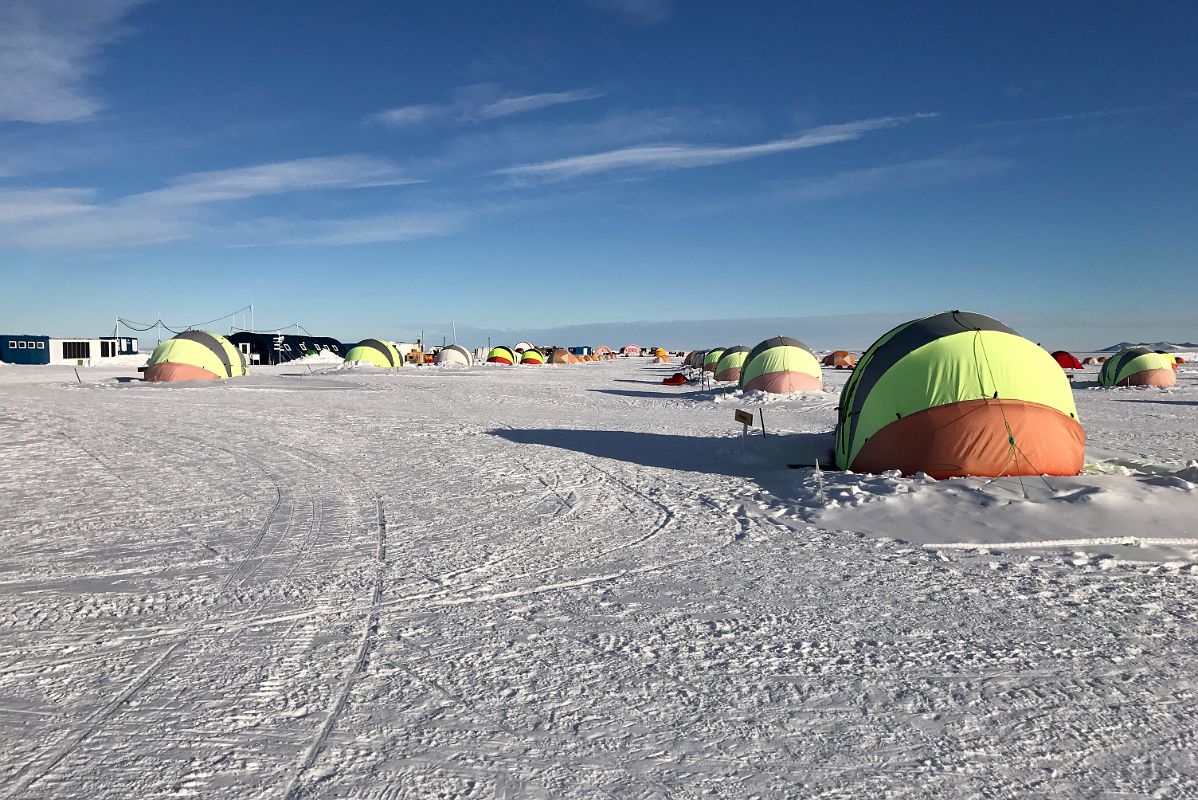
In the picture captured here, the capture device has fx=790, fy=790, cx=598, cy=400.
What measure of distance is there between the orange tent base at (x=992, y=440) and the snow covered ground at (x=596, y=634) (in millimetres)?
360

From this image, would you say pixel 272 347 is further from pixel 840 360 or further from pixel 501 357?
pixel 840 360

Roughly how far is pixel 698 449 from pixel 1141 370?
30.2 meters

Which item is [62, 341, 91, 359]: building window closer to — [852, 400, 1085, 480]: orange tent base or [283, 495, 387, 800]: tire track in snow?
[283, 495, 387, 800]: tire track in snow

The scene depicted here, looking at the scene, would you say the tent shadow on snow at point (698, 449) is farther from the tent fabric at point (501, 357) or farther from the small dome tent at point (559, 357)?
the small dome tent at point (559, 357)

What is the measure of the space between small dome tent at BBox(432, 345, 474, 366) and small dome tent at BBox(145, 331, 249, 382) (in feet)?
94.8

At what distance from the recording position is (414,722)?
4.25 metres

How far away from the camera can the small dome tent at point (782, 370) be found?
2828 centimetres

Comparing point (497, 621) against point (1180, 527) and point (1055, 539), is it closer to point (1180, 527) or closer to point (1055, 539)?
point (1055, 539)

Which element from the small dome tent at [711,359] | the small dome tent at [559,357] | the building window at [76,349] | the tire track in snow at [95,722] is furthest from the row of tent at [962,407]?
the small dome tent at [559,357]

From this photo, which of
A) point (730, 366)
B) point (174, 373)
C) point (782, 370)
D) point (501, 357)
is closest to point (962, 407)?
point (782, 370)

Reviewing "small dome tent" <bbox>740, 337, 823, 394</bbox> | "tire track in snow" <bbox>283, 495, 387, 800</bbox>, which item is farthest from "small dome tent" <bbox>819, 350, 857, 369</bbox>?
"tire track in snow" <bbox>283, 495, 387, 800</bbox>

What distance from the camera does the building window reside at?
61.6 m

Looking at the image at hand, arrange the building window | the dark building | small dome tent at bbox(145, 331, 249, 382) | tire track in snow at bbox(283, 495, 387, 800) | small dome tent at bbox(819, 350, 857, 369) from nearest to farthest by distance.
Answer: tire track in snow at bbox(283, 495, 387, 800), small dome tent at bbox(145, 331, 249, 382), the building window, small dome tent at bbox(819, 350, 857, 369), the dark building

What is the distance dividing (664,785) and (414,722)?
55.9 inches
